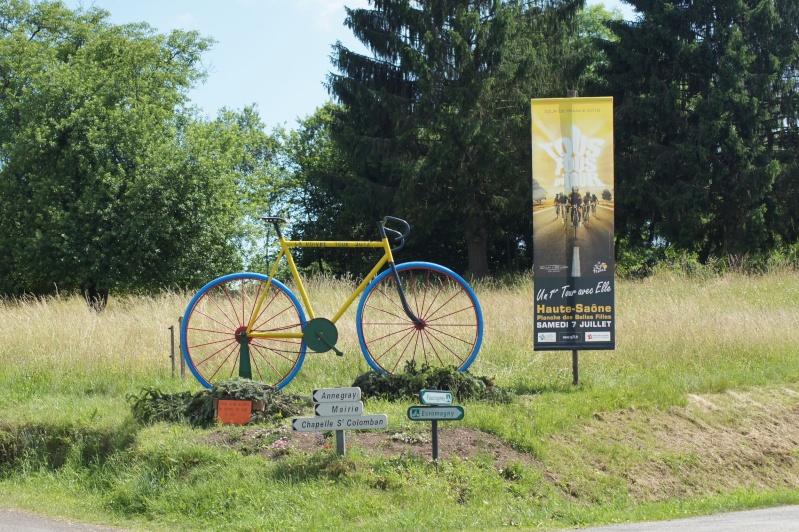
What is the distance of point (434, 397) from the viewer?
737 centimetres

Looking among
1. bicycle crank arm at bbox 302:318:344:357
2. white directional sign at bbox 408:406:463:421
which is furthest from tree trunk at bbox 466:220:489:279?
white directional sign at bbox 408:406:463:421

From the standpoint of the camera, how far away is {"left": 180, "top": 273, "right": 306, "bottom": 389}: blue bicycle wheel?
9570 mm

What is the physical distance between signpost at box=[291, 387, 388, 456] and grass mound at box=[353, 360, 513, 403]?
6.07 ft

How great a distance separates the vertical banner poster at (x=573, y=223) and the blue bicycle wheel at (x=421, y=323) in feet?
2.94

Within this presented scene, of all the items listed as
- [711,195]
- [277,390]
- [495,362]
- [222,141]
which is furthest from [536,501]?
[222,141]

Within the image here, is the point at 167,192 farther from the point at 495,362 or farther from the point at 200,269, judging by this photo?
the point at 495,362

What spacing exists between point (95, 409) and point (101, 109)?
19.2 metres

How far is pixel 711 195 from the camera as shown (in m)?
25.4

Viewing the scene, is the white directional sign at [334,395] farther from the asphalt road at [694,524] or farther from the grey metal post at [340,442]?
the asphalt road at [694,524]

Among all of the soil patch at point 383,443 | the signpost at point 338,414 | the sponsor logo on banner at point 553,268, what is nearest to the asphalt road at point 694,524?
the soil patch at point 383,443

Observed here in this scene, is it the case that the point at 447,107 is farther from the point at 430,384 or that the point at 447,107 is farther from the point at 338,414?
the point at 338,414

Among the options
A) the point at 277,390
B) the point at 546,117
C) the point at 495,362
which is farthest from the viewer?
the point at 495,362

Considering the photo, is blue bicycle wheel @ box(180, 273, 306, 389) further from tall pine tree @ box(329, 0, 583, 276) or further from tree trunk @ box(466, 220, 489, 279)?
tree trunk @ box(466, 220, 489, 279)

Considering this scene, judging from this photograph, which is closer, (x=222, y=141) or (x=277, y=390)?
(x=277, y=390)
